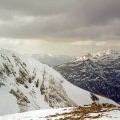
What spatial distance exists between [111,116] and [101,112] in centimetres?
380

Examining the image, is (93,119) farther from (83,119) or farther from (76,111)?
(76,111)

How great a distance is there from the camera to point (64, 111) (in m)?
49.4

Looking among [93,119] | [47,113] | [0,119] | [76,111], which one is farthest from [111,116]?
[0,119]

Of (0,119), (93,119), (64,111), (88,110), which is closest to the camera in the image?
(93,119)

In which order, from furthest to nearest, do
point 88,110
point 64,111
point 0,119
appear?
point 0,119, point 64,111, point 88,110

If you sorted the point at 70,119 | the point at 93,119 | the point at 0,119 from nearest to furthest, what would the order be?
the point at 93,119
the point at 70,119
the point at 0,119

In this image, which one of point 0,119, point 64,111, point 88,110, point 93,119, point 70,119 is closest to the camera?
point 93,119

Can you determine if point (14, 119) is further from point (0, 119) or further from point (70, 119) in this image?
point (70, 119)

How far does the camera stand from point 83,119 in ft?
130

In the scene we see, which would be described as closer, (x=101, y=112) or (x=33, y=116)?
→ (x=101, y=112)

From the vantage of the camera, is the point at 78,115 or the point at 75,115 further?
the point at 75,115

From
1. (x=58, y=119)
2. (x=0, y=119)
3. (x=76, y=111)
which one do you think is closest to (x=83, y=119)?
(x=58, y=119)

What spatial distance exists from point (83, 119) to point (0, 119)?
1734 cm

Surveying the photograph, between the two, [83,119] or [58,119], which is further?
[58,119]
